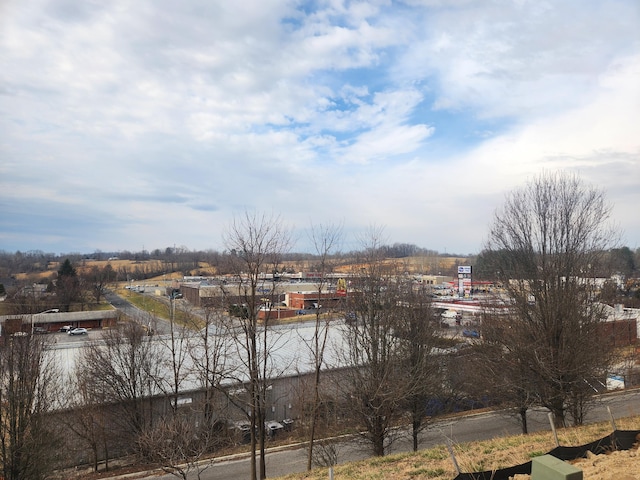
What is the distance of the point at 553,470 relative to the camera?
4.70 meters

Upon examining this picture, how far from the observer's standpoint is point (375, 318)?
47.2 feet

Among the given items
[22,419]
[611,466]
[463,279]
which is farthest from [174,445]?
[463,279]

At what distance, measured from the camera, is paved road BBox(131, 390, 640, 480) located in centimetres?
1514

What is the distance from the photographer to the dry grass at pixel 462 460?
7.71 metres

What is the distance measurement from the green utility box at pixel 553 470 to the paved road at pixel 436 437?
29.4ft

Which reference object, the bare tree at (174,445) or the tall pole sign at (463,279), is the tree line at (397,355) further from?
the tall pole sign at (463,279)

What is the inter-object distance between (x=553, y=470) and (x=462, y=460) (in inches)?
153

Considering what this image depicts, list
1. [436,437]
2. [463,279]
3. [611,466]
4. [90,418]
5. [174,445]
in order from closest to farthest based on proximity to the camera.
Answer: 1. [611,466]
2. [174,445]
3. [90,418]
4. [436,437]
5. [463,279]

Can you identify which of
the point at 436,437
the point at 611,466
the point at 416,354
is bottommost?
the point at 436,437

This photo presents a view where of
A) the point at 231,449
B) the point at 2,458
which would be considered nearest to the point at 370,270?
the point at 231,449

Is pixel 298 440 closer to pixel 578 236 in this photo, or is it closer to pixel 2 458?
pixel 2 458

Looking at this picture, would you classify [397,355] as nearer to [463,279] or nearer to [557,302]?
[557,302]

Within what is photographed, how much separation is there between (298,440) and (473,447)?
10626 mm

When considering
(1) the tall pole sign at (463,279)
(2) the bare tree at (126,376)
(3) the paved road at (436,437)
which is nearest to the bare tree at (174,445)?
(3) the paved road at (436,437)
